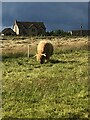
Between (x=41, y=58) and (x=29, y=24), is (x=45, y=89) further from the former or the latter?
(x=29, y=24)

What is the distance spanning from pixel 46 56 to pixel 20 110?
13.8 metres

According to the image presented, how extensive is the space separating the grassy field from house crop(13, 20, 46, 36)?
219 ft

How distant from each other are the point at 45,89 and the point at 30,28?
76434 mm

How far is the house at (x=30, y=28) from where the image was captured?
94.1m

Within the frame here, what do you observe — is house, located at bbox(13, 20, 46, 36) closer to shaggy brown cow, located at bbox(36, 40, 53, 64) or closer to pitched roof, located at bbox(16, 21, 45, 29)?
pitched roof, located at bbox(16, 21, 45, 29)

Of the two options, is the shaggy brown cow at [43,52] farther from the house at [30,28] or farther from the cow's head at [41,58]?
the house at [30,28]

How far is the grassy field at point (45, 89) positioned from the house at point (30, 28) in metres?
66.9

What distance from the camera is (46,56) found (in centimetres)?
2880

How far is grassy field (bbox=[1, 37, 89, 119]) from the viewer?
15.0 m

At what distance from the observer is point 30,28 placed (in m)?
94.0

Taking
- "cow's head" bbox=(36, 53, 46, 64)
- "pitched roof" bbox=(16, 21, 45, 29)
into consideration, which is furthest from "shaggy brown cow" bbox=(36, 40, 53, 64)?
"pitched roof" bbox=(16, 21, 45, 29)

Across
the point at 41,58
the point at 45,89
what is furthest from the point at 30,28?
the point at 45,89

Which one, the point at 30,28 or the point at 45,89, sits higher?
the point at 30,28

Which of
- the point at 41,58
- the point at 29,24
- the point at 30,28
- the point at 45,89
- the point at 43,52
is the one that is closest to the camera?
the point at 45,89
